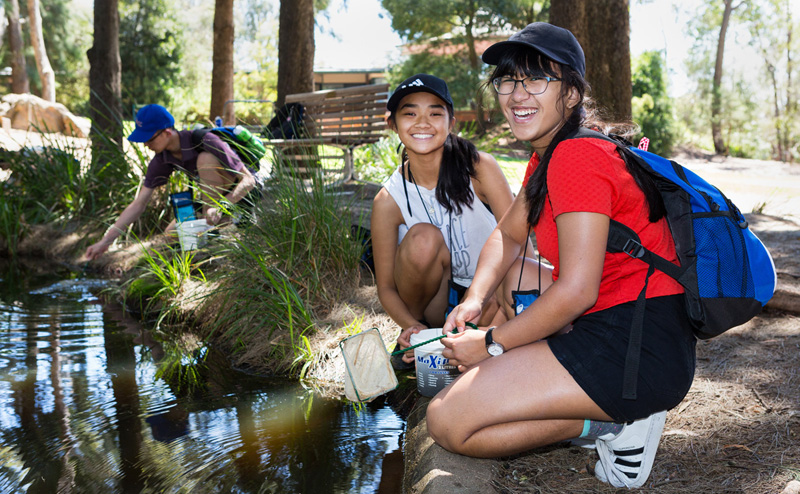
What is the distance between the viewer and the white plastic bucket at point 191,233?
169 inches

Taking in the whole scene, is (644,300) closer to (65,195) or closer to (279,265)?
(279,265)

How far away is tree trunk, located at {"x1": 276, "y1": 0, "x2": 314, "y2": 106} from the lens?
7.91m

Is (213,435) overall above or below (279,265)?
below

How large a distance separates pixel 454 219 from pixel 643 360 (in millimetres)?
1221

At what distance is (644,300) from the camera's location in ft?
6.06

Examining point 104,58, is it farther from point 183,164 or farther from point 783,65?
point 783,65

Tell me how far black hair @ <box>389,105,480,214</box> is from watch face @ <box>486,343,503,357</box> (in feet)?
3.20

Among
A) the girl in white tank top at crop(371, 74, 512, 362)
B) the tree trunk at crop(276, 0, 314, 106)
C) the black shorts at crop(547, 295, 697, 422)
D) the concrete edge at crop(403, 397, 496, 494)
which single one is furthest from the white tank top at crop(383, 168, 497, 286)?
the tree trunk at crop(276, 0, 314, 106)

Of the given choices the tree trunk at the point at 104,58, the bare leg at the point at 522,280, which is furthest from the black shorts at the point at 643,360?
the tree trunk at the point at 104,58

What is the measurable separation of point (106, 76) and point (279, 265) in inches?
221

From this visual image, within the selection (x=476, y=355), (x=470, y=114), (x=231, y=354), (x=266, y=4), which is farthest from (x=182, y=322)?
(x=266, y=4)

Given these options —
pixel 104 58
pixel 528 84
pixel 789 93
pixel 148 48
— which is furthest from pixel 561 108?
pixel 789 93

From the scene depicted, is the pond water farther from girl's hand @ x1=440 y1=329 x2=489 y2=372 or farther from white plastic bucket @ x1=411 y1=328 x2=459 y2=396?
girl's hand @ x1=440 y1=329 x2=489 y2=372

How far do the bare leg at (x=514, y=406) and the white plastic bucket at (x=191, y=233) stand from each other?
2.72m
